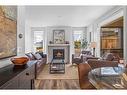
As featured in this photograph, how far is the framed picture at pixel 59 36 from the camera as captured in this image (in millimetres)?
11016

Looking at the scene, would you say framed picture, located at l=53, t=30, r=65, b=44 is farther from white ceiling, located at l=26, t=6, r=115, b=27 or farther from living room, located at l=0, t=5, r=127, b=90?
white ceiling, located at l=26, t=6, r=115, b=27

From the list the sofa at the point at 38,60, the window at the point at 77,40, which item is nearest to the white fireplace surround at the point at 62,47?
the window at the point at 77,40

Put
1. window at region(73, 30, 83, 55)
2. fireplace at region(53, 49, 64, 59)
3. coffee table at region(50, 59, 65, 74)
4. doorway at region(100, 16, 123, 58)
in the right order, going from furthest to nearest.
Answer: window at region(73, 30, 83, 55) → fireplace at region(53, 49, 64, 59) → doorway at region(100, 16, 123, 58) → coffee table at region(50, 59, 65, 74)

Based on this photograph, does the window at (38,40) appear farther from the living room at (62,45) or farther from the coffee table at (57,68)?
the coffee table at (57,68)

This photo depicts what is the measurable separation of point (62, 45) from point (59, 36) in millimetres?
609

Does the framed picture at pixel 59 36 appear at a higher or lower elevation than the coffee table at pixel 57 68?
higher

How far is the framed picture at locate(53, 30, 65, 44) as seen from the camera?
1102 centimetres

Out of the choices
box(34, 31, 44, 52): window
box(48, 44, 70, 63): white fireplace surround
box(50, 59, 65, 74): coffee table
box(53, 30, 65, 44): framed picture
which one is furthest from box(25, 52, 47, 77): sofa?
box(34, 31, 44, 52): window

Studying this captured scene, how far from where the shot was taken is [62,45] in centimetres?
1091

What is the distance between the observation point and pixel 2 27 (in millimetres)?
2596

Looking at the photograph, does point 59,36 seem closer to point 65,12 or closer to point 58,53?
point 58,53
